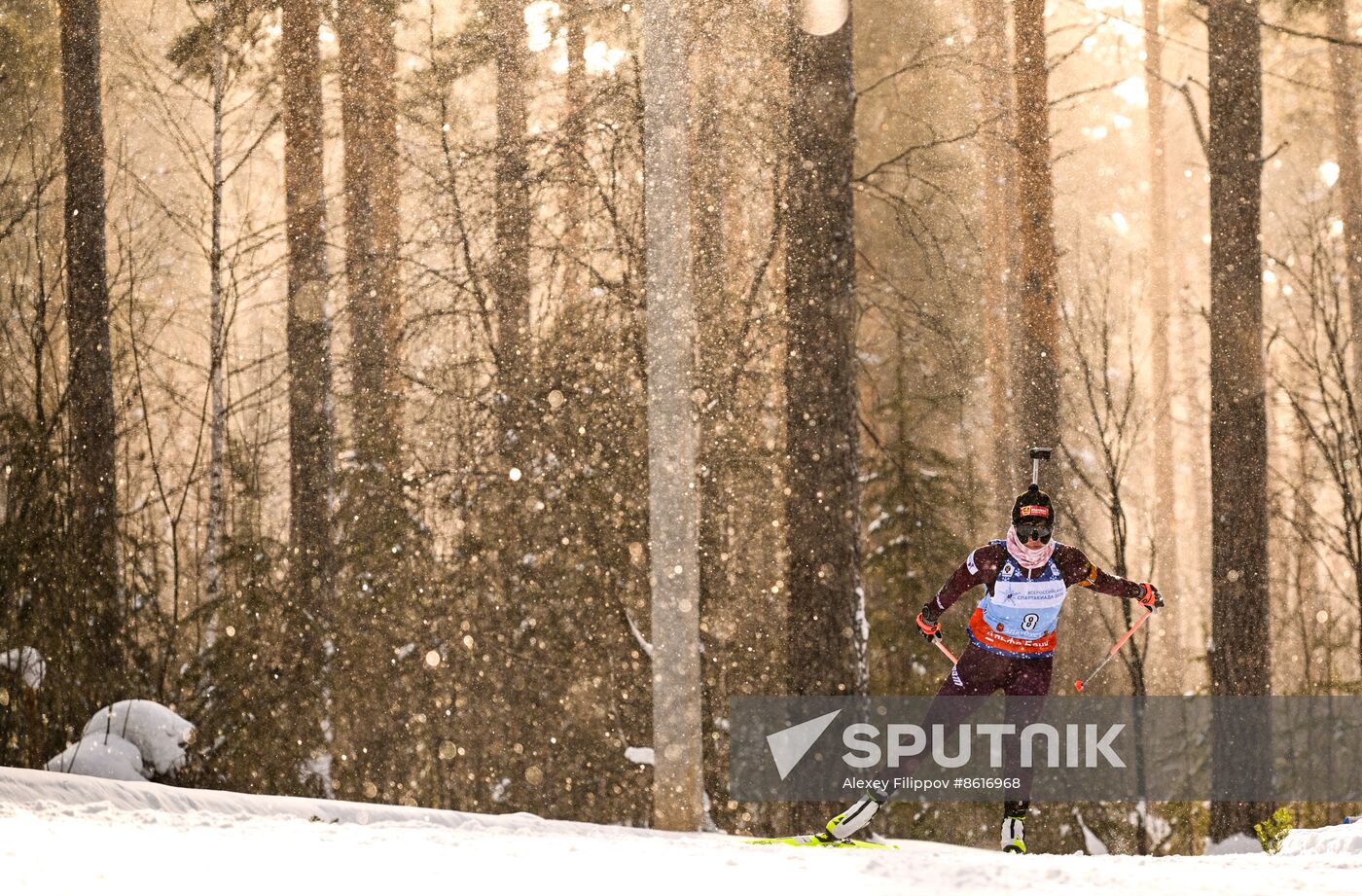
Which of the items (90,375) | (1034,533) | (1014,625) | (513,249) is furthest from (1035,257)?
(90,375)

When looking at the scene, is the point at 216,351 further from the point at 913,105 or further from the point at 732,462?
the point at 913,105

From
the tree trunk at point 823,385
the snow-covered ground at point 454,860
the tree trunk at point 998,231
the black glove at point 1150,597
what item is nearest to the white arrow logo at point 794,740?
the tree trunk at point 823,385

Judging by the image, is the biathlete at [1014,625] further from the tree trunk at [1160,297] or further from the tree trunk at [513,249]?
the tree trunk at [513,249]

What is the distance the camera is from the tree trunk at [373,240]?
311 inches

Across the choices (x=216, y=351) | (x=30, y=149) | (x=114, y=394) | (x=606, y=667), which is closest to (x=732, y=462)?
(x=606, y=667)

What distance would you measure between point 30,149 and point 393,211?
3.15 m

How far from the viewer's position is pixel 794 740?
6.61 m

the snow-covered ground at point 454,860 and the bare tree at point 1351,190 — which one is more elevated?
the bare tree at point 1351,190

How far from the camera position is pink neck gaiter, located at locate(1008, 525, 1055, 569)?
4824mm

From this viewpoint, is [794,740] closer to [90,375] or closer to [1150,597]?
[1150,597]

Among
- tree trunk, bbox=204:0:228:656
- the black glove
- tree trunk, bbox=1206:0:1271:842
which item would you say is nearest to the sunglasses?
the black glove

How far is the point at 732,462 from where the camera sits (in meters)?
7.12

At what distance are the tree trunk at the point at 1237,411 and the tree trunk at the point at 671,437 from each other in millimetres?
3181

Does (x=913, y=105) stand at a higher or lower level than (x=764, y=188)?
higher
